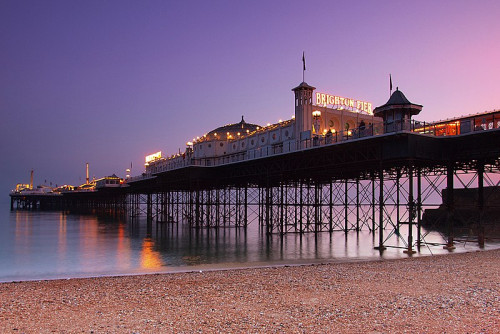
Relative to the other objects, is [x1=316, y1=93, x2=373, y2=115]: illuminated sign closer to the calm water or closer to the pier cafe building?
the pier cafe building

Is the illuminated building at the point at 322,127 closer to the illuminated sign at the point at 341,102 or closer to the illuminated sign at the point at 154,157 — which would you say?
the illuminated sign at the point at 341,102

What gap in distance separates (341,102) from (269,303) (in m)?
29.6

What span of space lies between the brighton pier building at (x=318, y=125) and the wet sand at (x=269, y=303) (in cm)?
1269

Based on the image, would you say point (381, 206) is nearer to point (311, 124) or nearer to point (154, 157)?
point (311, 124)

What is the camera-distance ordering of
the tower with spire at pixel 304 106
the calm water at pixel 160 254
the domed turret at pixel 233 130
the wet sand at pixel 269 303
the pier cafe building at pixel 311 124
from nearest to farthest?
1. the wet sand at pixel 269 303
2. the calm water at pixel 160 254
3. the pier cafe building at pixel 311 124
4. the tower with spire at pixel 304 106
5. the domed turret at pixel 233 130

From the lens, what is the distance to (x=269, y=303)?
11.3 meters

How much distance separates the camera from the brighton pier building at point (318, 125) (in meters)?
27.9

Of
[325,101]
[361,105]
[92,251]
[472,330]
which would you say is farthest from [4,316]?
[361,105]

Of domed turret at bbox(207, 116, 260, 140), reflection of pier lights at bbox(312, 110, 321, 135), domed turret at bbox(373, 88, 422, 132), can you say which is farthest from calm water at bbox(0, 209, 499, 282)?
domed turret at bbox(207, 116, 260, 140)

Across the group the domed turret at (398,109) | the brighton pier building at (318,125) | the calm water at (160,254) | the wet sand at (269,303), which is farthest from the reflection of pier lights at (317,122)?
the wet sand at (269,303)

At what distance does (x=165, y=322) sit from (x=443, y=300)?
712 cm

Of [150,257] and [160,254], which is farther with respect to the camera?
[160,254]

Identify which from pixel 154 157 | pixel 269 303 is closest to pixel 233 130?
pixel 154 157

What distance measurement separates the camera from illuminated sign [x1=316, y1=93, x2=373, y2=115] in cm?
3688
